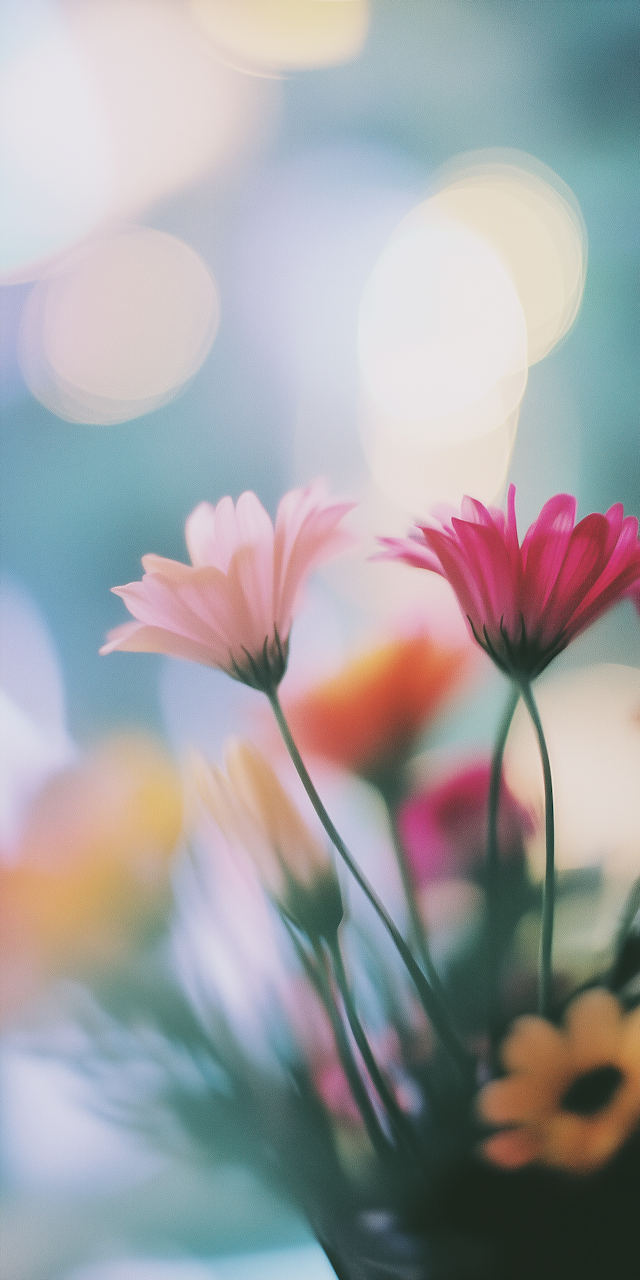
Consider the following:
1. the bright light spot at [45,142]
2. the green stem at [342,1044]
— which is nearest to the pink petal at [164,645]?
the green stem at [342,1044]

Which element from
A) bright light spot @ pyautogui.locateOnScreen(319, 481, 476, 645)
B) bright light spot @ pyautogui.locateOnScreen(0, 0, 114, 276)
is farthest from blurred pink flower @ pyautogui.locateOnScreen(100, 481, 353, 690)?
bright light spot @ pyautogui.locateOnScreen(0, 0, 114, 276)

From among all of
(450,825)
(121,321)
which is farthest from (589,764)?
(121,321)

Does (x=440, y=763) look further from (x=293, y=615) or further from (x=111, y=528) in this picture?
(x=111, y=528)

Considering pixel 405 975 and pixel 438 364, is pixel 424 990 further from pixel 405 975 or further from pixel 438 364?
pixel 438 364

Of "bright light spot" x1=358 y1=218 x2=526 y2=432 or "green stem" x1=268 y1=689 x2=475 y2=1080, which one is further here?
"bright light spot" x1=358 y1=218 x2=526 y2=432

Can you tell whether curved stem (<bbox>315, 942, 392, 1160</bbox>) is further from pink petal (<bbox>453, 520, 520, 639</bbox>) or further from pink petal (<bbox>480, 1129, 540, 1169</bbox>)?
pink petal (<bbox>453, 520, 520, 639</bbox>)

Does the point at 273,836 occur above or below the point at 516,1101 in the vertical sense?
above
